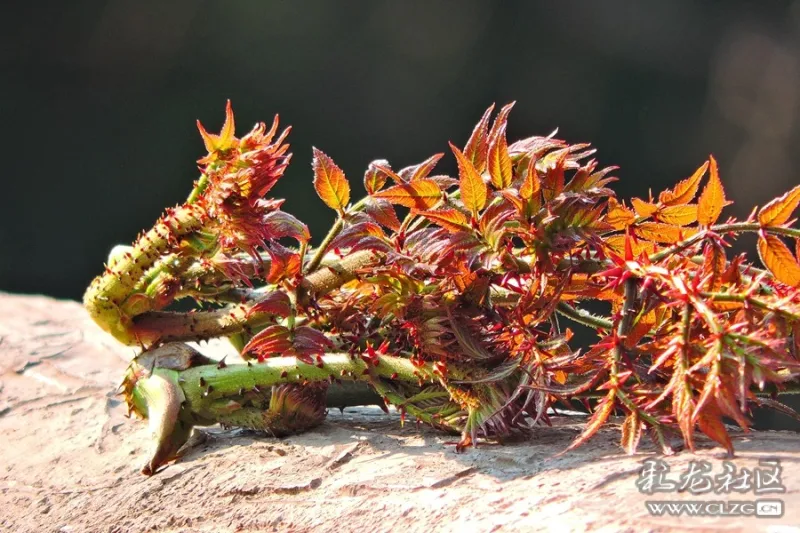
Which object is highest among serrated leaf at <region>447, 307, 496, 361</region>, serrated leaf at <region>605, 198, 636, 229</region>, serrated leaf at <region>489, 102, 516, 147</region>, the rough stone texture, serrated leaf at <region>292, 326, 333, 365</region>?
serrated leaf at <region>489, 102, 516, 147</region>

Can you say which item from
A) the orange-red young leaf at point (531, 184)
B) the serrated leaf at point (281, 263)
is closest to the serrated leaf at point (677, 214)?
the orange-red young leaf at point (531, 184)

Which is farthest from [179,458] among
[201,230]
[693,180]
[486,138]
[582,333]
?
[582,333]

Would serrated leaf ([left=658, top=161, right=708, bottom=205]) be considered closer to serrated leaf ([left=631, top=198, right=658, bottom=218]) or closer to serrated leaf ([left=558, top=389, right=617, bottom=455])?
serrated leaf ([left=631, top=198, right=658, bottom=218])

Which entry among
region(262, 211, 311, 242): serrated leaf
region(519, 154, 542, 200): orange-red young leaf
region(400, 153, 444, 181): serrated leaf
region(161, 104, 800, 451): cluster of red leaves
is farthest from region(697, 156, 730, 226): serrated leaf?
region(262, 211, 311, 242): serrated leaf

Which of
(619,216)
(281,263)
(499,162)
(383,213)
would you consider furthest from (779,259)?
(281,263)

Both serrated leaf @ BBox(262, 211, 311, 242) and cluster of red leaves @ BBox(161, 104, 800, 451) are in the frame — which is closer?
cluster of red leaves @ BBox(161, 104, 800, 451)

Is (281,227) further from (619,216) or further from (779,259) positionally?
(779,259)
